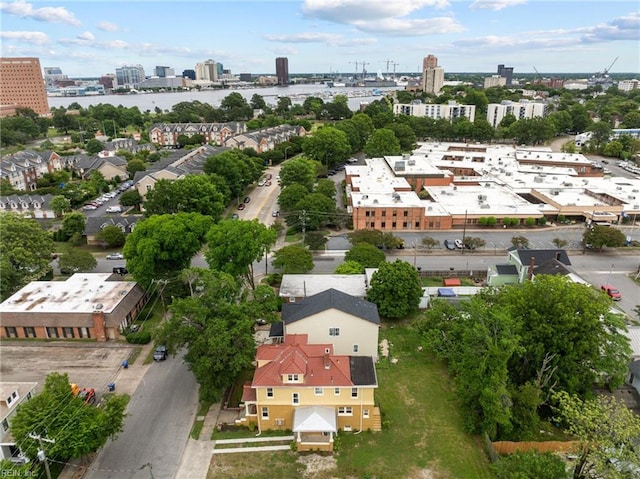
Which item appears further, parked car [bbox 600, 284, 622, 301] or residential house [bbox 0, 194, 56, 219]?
residential house [bbox 0, 194, 56, 219]

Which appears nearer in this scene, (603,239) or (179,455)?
(179,455)

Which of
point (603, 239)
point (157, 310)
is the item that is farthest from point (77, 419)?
point (603, 239)

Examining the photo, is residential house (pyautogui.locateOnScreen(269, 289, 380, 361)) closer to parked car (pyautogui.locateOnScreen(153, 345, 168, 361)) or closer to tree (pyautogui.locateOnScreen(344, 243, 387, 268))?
parked car (pyautogui.locateOnScreen(153, 345, 168, 361))

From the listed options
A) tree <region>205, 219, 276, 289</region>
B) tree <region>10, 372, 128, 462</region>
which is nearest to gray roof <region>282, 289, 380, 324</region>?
tree <region>205, 219, 276, 289</region>

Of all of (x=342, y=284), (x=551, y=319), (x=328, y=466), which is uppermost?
(x=551, y=319)

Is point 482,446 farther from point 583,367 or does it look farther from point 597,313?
point 597,313

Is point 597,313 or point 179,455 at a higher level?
point 597,313
